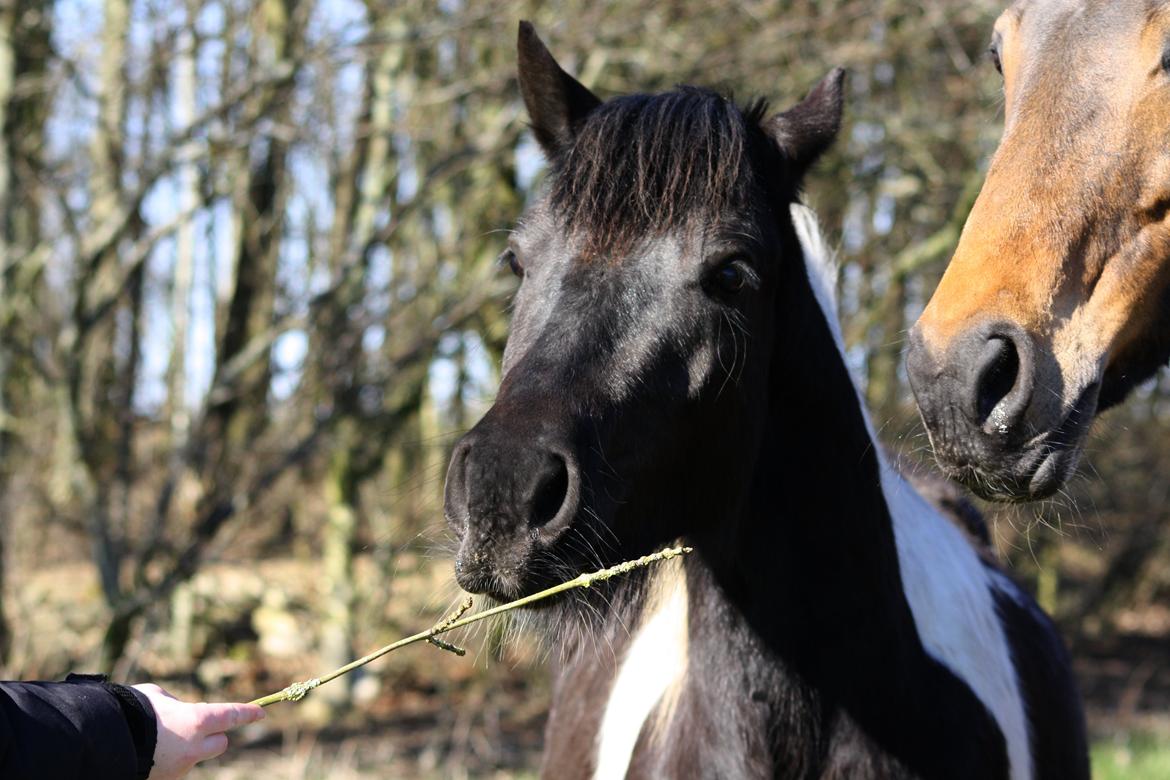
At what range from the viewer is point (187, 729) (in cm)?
198

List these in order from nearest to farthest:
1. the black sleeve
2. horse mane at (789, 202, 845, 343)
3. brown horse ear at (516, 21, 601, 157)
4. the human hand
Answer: the black sleeve
the human hand
brown horse ear at (516, 21, 601, 157)
horse mane at (789, 202, 845, 343)

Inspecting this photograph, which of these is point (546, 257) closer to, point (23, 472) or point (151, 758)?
point (151, 758)

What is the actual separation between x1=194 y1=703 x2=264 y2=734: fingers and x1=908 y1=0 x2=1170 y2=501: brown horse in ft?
4.28

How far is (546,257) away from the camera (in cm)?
265

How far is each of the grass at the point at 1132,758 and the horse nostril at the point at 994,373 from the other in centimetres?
443

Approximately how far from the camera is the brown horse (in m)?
2.18

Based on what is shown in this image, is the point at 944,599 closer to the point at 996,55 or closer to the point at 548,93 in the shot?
the point at 996,55

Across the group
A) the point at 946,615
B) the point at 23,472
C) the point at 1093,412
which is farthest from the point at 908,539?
the point at 23,472

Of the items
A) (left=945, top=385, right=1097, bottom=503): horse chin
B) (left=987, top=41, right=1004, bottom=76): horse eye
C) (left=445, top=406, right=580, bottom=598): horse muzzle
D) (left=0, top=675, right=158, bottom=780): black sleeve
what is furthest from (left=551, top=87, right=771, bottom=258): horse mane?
(left=0, top=675, right=158, bottom=780): black sleeve

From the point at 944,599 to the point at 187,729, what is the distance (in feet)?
6.03

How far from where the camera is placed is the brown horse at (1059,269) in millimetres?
2178

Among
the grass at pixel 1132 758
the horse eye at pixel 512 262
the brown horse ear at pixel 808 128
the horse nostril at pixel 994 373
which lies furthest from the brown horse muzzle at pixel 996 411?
the grass at pixel 1132 758

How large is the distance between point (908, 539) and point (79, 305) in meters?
4.54

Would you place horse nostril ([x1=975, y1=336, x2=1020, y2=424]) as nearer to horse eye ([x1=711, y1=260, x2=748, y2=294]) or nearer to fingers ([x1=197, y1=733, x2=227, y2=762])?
horse eye ([x1=711, y1=260, x2=748, y2=294])
